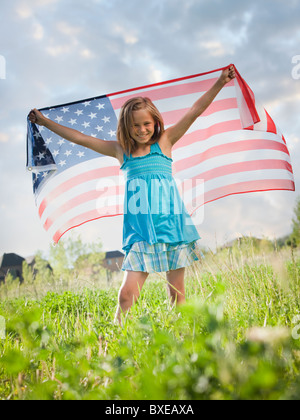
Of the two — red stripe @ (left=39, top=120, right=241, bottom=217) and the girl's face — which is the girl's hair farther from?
red stripe @ (left=39, top=120, right=241, bottom=217)

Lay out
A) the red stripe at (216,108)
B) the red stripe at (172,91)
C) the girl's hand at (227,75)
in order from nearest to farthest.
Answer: the girl's hand at (227,75) → the red stripe at (172,91) → the red stripe at (216,108)

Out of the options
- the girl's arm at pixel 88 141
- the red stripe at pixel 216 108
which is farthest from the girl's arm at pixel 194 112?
the red stripe at pixel 216 108

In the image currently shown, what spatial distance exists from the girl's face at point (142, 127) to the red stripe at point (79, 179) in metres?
1.25

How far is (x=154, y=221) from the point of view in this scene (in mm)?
2914

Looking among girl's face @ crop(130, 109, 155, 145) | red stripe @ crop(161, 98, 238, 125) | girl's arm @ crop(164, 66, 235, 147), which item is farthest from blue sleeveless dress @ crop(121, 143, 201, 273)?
red stripe @ crop(161, 98, 238, 125)

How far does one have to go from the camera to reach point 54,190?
4320 mm

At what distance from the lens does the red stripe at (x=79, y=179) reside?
169 inches

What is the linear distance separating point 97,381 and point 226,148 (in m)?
3.36

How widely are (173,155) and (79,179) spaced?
3.69ft

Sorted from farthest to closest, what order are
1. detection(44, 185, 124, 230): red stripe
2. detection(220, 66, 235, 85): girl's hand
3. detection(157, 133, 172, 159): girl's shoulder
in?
1. detection(44, 185, 124, 230): red stripe
2. detection(220, 66, 235, 85): girl's hand
3. detection(157, 133, 172, 159): girl's shoulder

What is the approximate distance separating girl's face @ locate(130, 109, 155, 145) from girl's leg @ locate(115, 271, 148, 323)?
1.10 m

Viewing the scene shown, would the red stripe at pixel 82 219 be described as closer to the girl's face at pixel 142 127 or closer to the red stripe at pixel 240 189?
the red stripe at pixel 240 189

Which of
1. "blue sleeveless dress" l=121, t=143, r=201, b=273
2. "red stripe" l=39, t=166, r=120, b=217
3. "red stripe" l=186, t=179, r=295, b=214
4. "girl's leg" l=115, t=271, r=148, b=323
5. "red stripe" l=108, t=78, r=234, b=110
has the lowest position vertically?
"girl's leg" l=115, t=271, r=148, b=323

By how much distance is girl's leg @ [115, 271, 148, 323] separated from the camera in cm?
281
